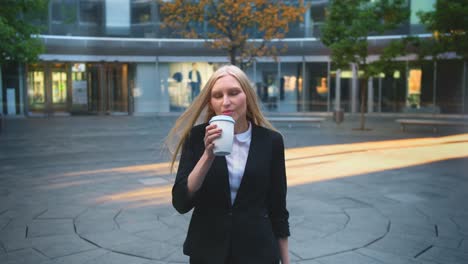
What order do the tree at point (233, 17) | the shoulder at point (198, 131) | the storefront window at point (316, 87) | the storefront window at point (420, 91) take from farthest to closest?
the storefront window at point (316, 87), the storefront window at point (420, 91), the tree at point (233, 17), the shoulder at point (198, 131)

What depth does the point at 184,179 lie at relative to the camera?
7.96ft

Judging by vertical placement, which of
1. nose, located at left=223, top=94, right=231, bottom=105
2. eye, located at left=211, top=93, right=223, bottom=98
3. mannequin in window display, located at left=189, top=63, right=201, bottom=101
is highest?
mannequin in window display, located at left=189, top=63, right=201, bottom=101

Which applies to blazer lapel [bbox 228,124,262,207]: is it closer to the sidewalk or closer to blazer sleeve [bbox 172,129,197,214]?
blazer sleeve [bbox 172,129,197,214]

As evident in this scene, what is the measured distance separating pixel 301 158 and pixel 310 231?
20.6 feet

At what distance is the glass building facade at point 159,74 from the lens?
2931cm

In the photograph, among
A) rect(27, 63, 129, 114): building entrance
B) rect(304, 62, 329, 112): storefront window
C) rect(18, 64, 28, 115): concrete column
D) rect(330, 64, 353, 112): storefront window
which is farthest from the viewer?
rect(304, 62, 329, 112): storefront window

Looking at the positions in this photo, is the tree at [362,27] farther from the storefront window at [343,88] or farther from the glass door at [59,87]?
the glass door at [59,87]

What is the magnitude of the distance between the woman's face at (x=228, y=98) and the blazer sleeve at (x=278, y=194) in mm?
302

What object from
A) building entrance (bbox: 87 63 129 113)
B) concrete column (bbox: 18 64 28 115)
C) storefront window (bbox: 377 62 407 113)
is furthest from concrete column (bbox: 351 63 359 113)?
concrete column (bbox: 18 64 28 115)

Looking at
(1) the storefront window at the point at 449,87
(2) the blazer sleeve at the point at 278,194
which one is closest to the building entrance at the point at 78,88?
(1) the storefront window at the point at 449,87

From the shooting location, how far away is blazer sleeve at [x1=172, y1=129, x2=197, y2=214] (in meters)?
2.41

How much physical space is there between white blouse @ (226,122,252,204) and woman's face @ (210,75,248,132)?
126mm

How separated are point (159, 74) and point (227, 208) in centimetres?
2984

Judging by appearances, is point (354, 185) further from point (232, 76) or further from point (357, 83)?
point (357, 83)
